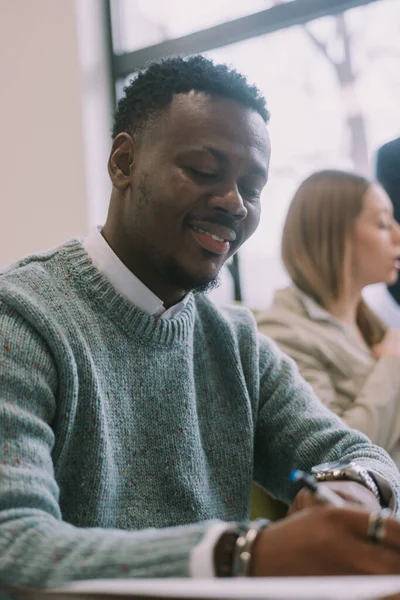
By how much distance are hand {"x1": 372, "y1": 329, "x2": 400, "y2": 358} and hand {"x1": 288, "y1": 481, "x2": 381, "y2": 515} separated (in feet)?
2.98

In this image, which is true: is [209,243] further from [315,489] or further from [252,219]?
[315,489]

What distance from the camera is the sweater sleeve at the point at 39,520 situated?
1.95ft

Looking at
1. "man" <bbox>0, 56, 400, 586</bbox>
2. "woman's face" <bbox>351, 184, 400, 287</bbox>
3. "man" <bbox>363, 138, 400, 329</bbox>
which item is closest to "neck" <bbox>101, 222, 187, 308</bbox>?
"man" <bbox>0, 56, 400, 586</bbox>

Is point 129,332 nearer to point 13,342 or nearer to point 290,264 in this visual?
point 13,342

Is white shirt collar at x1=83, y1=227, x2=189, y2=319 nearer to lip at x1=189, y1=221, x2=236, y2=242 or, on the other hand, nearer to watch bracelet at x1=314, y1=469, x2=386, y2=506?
lip at x1=189, y1=221, x2=236, y2=242

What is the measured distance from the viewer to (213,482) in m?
1.05

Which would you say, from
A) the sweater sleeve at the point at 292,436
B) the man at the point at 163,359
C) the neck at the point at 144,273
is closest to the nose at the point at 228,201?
the man at the point at 163,359

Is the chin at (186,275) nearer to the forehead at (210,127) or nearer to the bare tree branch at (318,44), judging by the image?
the forehead at (210,127)

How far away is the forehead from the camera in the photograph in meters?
0.98

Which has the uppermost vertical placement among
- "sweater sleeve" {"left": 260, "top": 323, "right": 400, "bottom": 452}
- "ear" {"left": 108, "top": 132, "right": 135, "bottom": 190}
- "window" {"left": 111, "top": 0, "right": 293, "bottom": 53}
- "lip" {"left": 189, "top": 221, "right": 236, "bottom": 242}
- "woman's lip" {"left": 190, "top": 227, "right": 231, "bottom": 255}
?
"window" {"left": 111, "top": 0, "right": 293, "bottom": 53}

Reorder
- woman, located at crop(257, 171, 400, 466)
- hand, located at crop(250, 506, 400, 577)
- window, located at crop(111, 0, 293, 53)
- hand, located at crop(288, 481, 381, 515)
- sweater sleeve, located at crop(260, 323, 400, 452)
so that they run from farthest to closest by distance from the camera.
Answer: window, located at crop(111, 0, 293, 53) < woman, located at crop(257, 171, 400, 466) < sweater sleeve, located at crop(260, 323, 400, 452) < hand, located at crop(288, 481, 381, 515) < hand, located at crop(250, 506, 400, 577)

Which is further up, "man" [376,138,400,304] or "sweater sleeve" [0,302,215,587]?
"man" [376,138,400,304]

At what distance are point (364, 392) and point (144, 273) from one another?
819mm

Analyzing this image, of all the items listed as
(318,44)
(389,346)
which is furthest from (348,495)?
(318,44)
